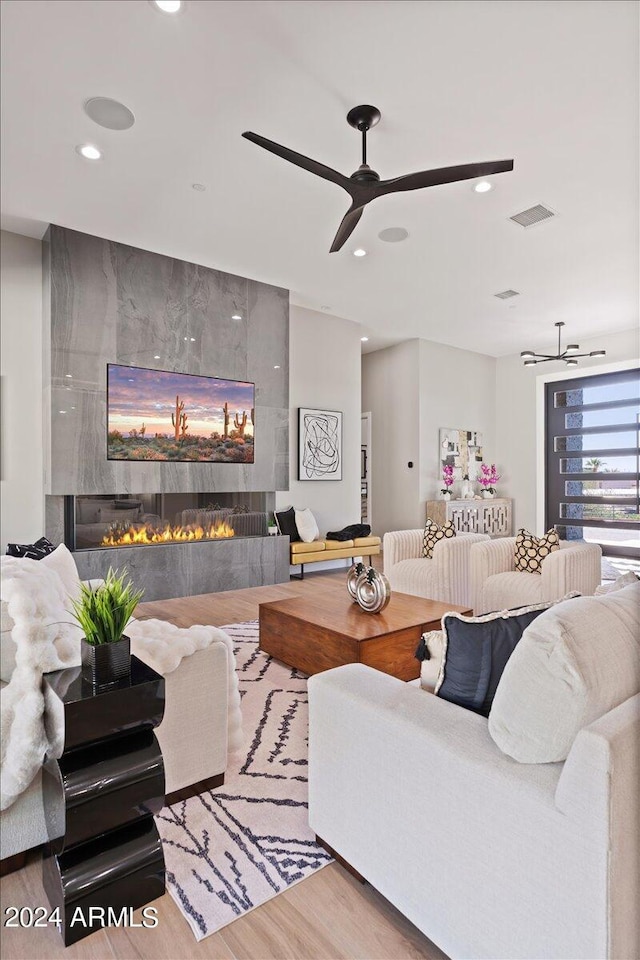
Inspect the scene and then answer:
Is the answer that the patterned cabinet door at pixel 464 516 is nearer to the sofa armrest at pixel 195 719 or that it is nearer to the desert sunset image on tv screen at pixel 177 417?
the desert sunset image on tv screen at pixel 177 417

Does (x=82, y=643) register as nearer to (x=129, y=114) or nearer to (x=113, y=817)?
(x=113, y=817)

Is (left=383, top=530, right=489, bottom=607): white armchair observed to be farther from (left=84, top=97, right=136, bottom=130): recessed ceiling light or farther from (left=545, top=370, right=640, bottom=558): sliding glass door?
(left=545, top=370, right=640, bottom=558): sliding glass door

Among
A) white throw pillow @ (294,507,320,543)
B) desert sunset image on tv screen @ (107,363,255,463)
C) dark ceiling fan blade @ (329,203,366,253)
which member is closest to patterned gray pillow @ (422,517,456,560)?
white throw pillow @ (294,507,320,543)

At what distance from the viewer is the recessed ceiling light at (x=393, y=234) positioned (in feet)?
13.0

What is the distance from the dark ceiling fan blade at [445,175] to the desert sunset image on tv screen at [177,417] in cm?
252

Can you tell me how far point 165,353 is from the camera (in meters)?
4.54

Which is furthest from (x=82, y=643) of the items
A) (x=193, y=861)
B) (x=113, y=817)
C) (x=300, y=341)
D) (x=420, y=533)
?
(x=300, y=341)

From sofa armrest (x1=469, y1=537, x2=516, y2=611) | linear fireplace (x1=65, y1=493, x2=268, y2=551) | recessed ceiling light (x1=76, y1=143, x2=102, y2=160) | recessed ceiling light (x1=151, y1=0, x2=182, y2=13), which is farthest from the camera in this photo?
linear fireplace (x1=65, y1=493, x2=268, y2=551)

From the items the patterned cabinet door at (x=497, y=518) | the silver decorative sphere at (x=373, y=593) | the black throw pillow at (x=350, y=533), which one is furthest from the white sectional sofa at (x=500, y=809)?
the patterned cabinet door at (x=497, y=518)

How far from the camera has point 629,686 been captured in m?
1.06

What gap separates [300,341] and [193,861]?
5.12 metres

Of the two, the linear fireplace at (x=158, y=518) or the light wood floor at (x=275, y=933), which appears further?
the linear fireplace at (x=158, y=518)

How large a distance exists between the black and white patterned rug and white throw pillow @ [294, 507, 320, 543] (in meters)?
3.35

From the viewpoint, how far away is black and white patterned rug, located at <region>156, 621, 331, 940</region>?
1359mm
